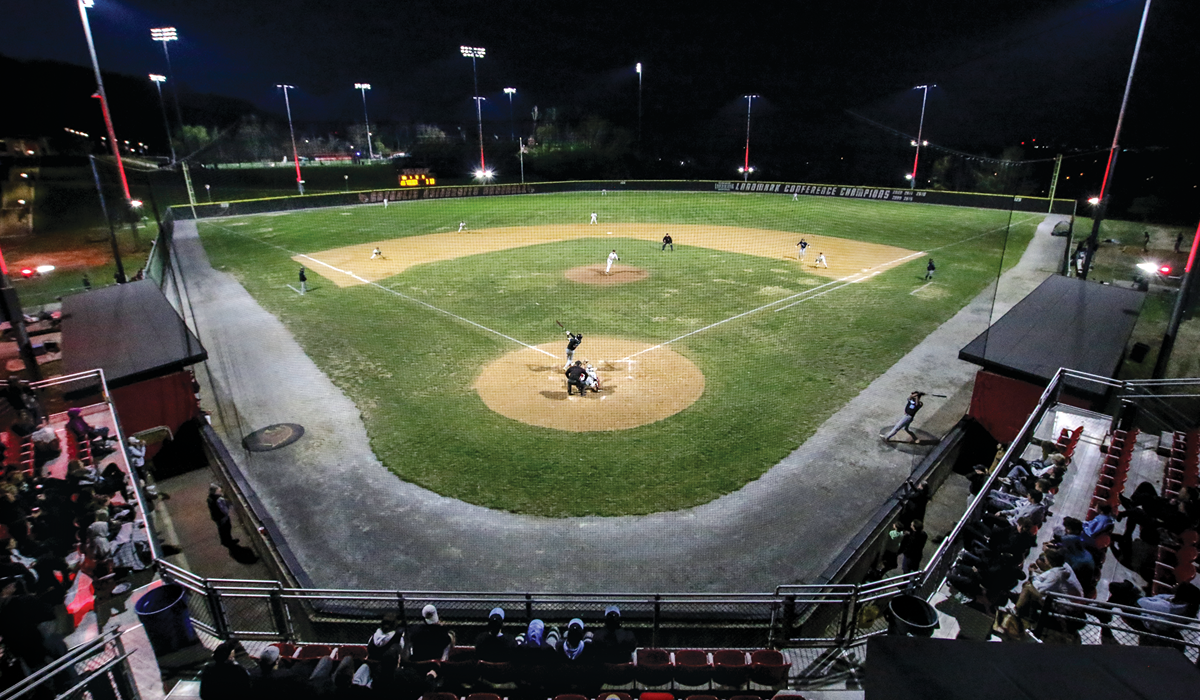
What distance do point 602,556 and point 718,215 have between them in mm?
41385

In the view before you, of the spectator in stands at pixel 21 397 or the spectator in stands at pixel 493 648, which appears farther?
the spectator in stands at pixel 21 397

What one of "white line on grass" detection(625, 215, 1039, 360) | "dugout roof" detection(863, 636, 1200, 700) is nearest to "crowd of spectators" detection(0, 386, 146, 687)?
"dugout roof" detection(863, 636, 1200, 700)

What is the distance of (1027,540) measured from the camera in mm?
7230

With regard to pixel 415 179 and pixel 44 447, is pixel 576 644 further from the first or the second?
pixel 415 179

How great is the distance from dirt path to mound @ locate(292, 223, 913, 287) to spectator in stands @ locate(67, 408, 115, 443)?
53.7 feet

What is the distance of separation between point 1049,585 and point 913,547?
6.13ft

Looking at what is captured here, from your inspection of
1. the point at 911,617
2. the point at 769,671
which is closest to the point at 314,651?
the point at 769,671

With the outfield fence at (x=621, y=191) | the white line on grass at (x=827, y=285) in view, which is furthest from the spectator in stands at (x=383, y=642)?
the outfield fence at (x=621, y=191)

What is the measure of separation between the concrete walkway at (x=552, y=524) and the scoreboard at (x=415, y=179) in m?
48.4

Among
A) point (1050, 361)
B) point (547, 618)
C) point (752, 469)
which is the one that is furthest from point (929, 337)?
point (547, 618)

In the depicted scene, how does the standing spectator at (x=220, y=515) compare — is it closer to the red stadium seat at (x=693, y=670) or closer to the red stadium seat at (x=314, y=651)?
the red stadium seat at (x=314, y=651)

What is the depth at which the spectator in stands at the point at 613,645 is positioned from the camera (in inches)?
251

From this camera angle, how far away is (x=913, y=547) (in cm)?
822

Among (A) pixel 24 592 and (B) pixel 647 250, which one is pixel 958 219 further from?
(A) pixel 24 592
